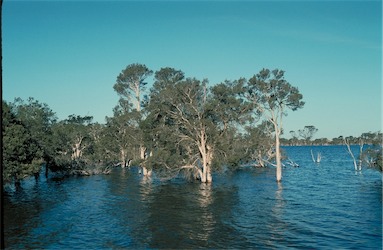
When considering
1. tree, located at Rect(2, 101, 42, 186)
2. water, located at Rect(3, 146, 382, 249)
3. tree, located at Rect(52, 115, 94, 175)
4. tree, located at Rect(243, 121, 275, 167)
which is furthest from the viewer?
tree, located at Rect(243, 121, 275, 167)

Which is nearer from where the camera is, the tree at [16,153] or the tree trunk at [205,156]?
the tree at [16,153]

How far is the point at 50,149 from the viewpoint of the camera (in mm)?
55125

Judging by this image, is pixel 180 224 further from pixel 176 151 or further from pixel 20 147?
pixel 176 151

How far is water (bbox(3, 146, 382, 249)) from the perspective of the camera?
20766mm

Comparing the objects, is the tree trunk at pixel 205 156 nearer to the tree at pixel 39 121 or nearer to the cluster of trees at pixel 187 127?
the cluster of trees at pixel 187 127

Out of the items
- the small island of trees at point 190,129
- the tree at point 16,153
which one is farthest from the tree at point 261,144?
the tree at point 16,153

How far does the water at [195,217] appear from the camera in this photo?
20.8 meters

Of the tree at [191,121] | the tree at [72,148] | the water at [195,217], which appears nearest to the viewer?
the water at [195,217]

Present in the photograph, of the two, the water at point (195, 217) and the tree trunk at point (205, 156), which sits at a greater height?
the tree trunk at point (205, 156)

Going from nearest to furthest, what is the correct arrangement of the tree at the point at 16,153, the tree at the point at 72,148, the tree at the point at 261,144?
the tree at the point at 16,153
the tree at the point at 72,148
the tree at the point at 261,144

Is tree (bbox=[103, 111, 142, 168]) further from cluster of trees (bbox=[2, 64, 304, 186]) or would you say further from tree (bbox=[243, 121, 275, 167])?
tree (bbox=[243, 121, 275, 167])

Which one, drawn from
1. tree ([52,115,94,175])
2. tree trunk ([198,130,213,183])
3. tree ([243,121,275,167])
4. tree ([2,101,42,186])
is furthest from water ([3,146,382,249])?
tree ([243,121,275,167])

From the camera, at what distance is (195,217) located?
27109 mm

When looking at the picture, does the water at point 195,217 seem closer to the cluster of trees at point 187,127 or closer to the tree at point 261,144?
the cluster of trees at point 187,127
